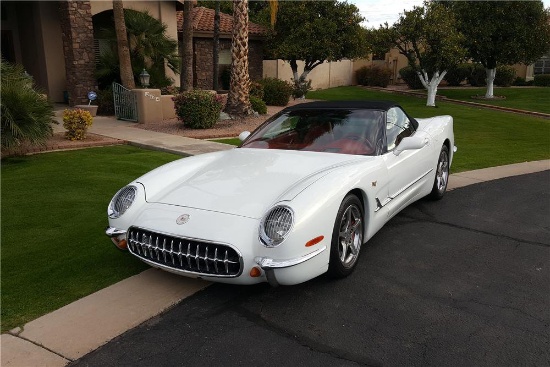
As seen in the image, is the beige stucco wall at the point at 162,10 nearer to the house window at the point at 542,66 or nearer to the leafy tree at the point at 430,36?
the leafy tree at the point at 430,36

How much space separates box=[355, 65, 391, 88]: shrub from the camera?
31.8 metres

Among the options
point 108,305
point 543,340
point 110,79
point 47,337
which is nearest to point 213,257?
point 108,305

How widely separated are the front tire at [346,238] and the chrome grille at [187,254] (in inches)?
32.8

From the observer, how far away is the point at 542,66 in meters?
34.3

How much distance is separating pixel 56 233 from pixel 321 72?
89.5 feet

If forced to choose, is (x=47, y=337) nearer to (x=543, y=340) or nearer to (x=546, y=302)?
(x=543, y=340)

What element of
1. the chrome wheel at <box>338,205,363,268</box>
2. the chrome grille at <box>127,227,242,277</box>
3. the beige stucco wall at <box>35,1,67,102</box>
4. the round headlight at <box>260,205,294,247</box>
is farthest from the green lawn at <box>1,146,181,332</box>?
the beige stucco wall at <box>35,1,67,102</box>

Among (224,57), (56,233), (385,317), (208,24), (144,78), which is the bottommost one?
(385,317)

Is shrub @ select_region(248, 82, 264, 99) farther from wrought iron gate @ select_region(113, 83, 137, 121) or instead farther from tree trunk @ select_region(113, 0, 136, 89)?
wrought iron gate @ select_region(113, 83, 137, 121)

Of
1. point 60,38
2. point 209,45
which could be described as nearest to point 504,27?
point 209,45

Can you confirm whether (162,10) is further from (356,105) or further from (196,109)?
(356,105)

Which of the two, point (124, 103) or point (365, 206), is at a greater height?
point (124, 103)

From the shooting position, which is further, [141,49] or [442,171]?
[141,49]

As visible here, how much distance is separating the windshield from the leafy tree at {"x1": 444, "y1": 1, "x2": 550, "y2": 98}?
64.8ft
